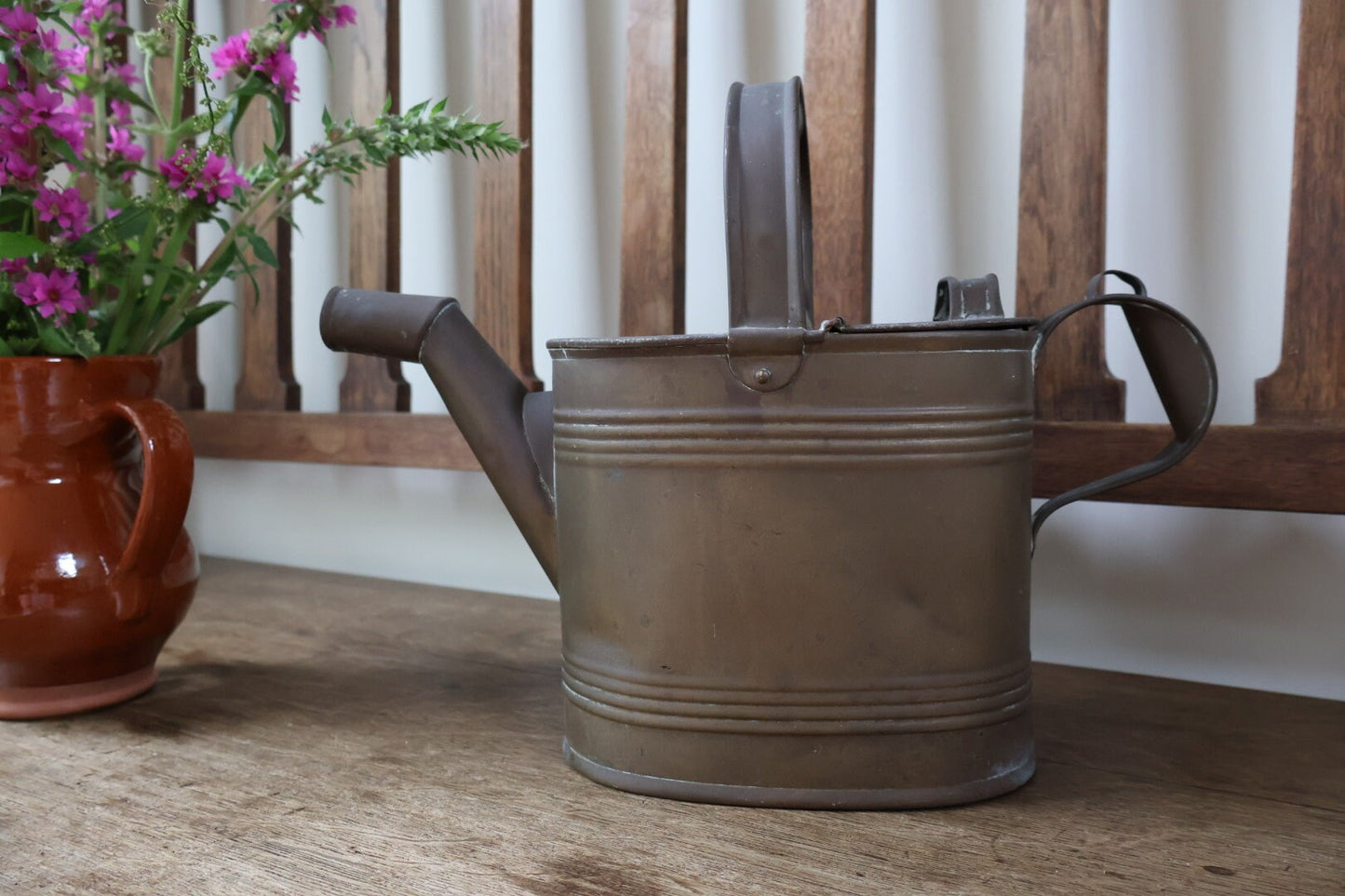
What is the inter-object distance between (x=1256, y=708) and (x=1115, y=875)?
302 millimetres

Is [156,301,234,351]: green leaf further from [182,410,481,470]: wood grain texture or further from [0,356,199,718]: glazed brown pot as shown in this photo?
[182,410,481,470]: wood grain texture

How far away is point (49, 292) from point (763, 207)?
1.37 feet

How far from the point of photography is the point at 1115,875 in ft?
1.46

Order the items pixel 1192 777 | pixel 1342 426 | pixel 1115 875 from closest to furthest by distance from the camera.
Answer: pixel 1115 875, pixel 1192 777, pixel 1342 426

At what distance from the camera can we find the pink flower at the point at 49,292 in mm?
615

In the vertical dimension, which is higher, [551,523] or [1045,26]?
[1045,26]

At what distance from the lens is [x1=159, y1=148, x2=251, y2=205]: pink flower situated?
636mm

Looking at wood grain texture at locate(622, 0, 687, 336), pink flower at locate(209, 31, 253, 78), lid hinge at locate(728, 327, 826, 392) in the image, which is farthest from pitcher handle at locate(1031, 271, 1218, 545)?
pink flower at locate(209, 31, 253, 78)

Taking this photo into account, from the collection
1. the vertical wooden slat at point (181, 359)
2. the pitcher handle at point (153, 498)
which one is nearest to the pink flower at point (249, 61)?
the pitcher handle at point (153, 498)

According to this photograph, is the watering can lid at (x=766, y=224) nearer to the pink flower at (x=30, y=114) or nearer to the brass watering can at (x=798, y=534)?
the brass watering can at (x=798, y=534)

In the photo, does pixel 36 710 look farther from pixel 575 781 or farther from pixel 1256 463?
pixel 1256 463

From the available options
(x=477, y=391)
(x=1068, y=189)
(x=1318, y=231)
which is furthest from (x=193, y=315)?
(x=1318, y=231)

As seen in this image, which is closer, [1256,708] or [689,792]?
[689,792]

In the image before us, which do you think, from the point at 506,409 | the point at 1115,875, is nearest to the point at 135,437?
the point at 506,409
